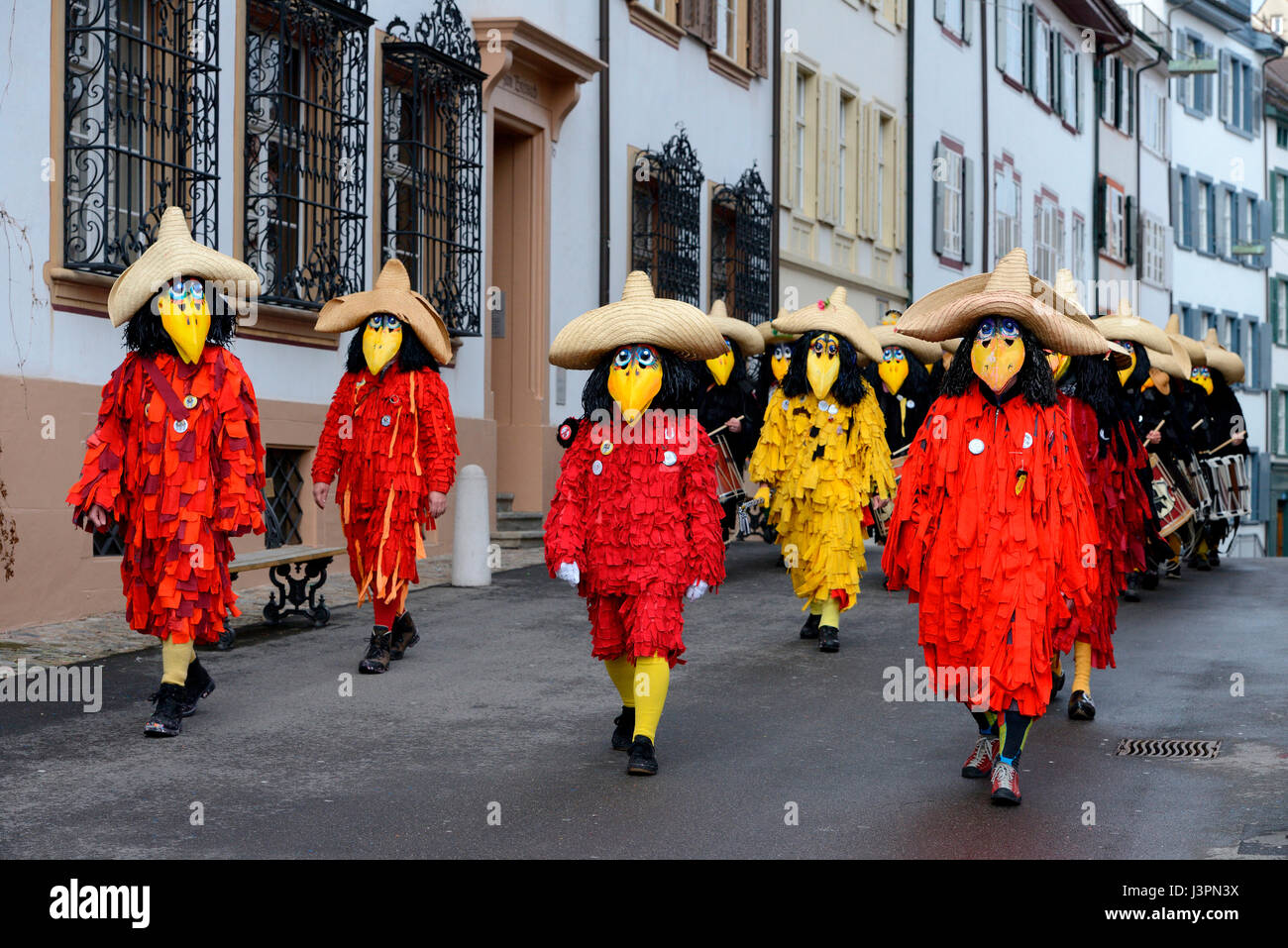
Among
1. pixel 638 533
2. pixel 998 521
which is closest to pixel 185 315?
pixel 638 533

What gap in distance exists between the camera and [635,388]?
7.51m

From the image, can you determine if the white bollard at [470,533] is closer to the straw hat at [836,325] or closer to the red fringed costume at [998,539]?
the straw hat at [836,325]

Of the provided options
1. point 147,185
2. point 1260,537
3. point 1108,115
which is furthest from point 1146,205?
point 147,185

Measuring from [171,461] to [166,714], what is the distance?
44.2 inches

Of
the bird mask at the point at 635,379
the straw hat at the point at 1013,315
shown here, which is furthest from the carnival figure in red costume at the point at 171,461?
the straw hat at the point at 1013,315

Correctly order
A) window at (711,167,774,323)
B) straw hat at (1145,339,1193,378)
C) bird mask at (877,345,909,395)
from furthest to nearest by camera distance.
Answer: window at (711,167,774,323), bird mask at (877,345,909,395), straw hat at (1145,339,1193,378)

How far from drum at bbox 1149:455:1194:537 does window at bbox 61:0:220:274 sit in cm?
832

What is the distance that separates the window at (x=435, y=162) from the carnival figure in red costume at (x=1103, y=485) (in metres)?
7.70

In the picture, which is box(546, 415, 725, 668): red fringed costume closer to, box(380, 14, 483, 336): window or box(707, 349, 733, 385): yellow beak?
box(707, 349, 733, 385): yellow beak

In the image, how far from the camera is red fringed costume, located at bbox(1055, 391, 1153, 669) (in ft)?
28.8

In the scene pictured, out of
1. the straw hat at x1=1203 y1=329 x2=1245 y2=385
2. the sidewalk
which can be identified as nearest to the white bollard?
the sidewalk

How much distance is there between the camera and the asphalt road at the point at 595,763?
628 cm

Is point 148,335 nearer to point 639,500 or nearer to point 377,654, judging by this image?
point 639,500

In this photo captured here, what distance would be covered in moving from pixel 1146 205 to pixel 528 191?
97.8ft
